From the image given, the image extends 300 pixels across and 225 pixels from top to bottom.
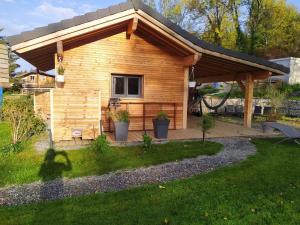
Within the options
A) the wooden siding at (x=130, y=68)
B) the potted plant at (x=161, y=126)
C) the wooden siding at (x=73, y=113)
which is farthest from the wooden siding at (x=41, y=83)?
the potted plant at (x=161, y=126)

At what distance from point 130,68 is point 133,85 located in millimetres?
662

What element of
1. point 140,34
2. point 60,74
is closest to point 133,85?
point 140,34

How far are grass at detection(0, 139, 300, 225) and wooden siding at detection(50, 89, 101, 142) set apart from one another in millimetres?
3513

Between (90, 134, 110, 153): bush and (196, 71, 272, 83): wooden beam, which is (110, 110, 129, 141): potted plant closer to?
(90, 134, 110, 153): bush

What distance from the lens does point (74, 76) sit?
896 cm

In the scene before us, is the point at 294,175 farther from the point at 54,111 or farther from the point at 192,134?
the point at 54,111

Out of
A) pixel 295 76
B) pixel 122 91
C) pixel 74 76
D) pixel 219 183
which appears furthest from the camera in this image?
pixel 295 76

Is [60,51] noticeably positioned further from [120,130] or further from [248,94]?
[248,94]

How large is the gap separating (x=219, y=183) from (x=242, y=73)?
8053mm

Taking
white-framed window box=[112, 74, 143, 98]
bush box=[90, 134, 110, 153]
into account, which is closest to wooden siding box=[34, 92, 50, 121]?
white-framed window box=[112, 74, 143, 98]

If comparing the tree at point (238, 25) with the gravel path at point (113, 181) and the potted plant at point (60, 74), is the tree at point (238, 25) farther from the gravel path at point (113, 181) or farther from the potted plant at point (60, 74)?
the gravel path at point (113, 181)

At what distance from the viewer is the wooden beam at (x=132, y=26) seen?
8538 millimetres

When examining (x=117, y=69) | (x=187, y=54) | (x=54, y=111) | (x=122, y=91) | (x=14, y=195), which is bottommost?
(x=14, y=195)

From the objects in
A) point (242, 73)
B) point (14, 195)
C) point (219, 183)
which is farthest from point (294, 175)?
point (242, 73)
